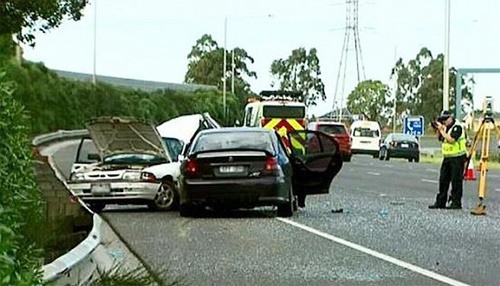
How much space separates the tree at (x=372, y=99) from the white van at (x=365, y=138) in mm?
53308

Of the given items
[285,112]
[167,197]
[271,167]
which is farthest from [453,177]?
[285,112]

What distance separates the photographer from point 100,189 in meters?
20.5

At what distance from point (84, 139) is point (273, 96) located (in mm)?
25838

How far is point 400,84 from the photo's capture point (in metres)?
124

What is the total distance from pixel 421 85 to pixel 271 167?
3991 inches

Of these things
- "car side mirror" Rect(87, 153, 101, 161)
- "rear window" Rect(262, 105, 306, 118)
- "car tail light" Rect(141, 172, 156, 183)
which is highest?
"rear window" Rect(262, 105, 306, 118)

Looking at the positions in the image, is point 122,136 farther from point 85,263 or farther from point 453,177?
point 85,263

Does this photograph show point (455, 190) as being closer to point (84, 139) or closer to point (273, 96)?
point (84, 139)

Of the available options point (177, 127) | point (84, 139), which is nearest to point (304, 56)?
point (177, 127)

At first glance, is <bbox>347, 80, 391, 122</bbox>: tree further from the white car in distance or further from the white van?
the white car in distance

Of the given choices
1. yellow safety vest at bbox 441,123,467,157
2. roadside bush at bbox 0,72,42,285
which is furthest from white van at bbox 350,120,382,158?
roadside bush at bbox 0,72,42,285

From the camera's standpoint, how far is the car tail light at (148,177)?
2058 cm

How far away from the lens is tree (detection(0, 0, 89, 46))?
63.3 feet

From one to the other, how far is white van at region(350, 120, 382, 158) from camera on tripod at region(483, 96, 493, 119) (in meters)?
42.9
